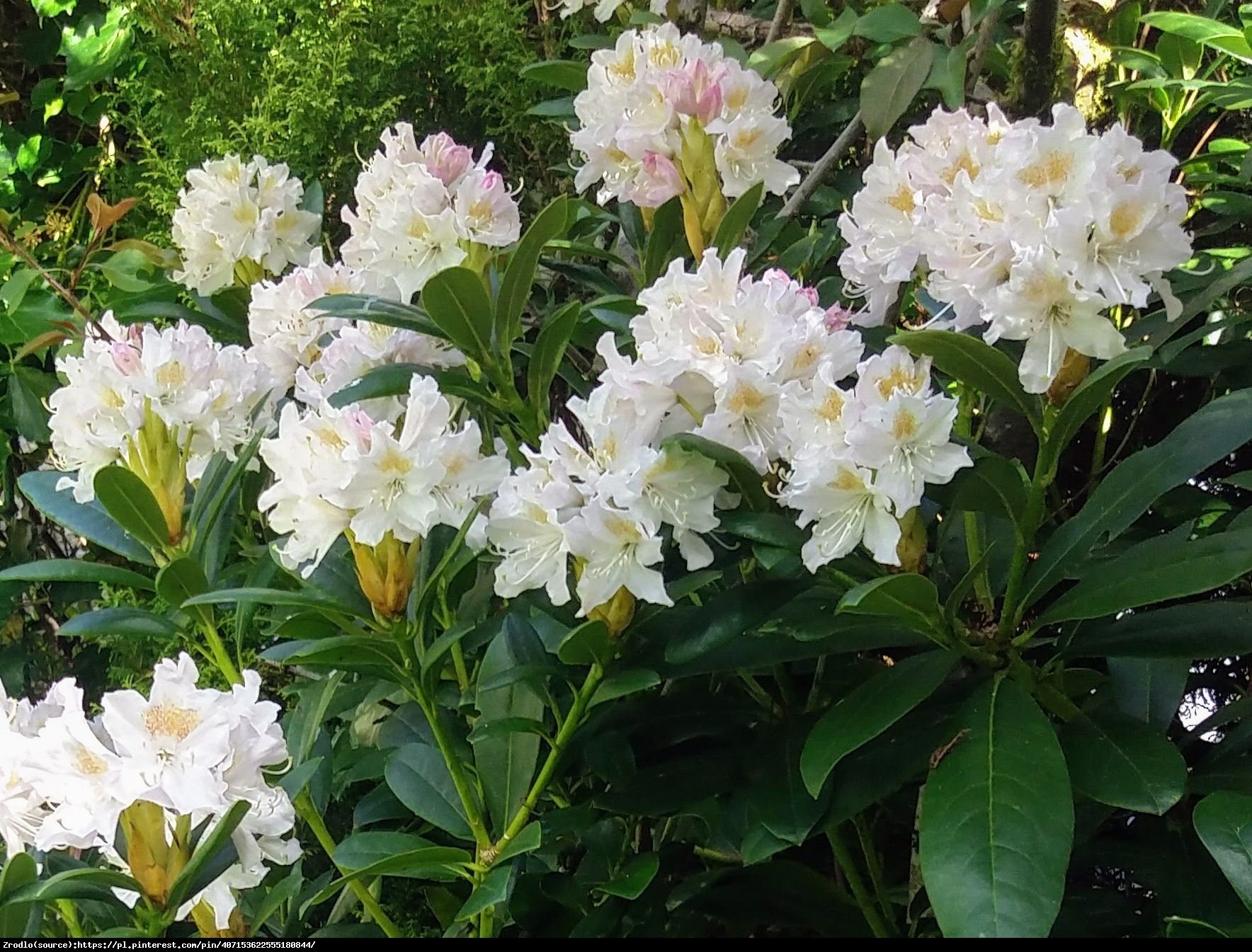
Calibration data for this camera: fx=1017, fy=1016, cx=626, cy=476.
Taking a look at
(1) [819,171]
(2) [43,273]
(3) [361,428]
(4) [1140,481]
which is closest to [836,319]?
(4) [1140,481]

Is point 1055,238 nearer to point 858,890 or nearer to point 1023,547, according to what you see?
point 1023,547

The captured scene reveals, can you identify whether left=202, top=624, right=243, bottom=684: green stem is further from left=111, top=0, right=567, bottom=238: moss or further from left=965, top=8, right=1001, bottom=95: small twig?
left=965, top=8, right=1001, bottom=95: small twig

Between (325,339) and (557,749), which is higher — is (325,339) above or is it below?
above

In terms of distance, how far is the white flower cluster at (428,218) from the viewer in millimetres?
830

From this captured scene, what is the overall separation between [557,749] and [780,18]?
85 centimetres

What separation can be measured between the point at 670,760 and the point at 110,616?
0.48m

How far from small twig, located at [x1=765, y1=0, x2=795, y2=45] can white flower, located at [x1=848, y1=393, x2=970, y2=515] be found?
692mm

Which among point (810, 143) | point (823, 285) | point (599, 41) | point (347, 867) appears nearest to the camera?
point (347, 867)

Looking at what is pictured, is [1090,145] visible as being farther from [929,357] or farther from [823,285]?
[823,285]

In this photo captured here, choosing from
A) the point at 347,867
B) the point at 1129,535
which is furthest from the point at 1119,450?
the point at 347,867

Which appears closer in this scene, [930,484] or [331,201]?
[930,484]

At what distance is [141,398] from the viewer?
2.75 ft

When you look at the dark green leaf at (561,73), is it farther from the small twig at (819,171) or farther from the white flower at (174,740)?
the white flower at (174,740)

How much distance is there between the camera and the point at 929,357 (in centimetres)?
60
